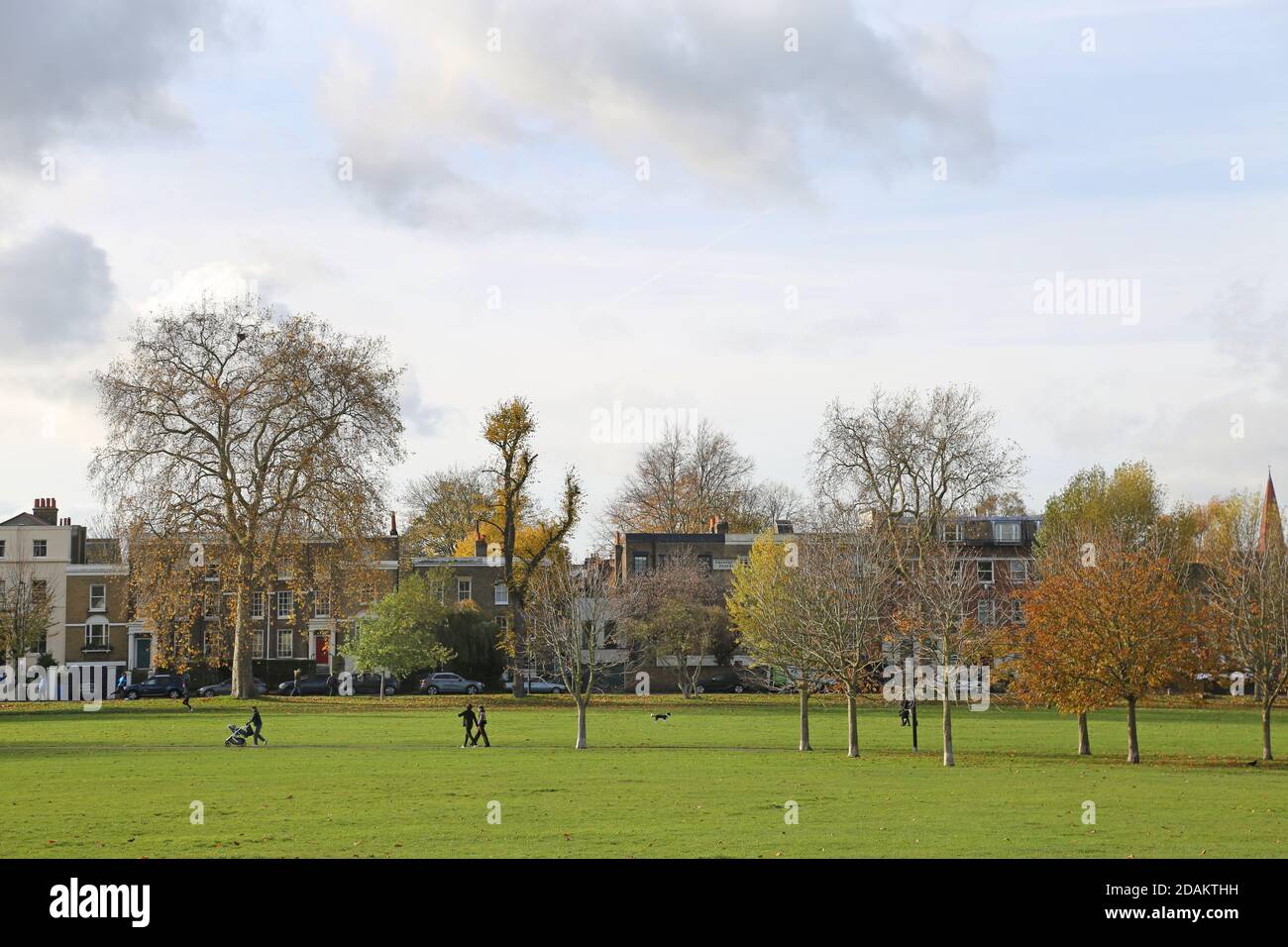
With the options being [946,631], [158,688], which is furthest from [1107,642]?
[158,688]

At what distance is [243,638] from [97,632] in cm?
3464

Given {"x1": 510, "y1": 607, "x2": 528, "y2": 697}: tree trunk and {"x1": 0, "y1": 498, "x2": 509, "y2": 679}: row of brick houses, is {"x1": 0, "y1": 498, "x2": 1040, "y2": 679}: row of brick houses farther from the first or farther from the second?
{"x1": 510, "y1": 607, "x2": 528, "y2": 697}: tree trunk

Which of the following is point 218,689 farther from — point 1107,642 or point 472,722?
point 1107,642

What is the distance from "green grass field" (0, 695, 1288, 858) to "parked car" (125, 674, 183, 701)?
25.2 meters

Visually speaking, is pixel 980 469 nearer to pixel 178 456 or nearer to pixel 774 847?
pixel 178 456

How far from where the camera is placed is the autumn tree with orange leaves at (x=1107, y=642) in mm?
43656

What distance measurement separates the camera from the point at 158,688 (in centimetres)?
8181

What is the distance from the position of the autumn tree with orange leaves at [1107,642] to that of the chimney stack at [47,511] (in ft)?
263

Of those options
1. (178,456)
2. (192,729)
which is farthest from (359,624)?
(192,729)

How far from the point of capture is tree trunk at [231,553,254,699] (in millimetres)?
68375

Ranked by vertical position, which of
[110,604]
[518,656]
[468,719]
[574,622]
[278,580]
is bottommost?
[468,719]

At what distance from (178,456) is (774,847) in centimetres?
5303

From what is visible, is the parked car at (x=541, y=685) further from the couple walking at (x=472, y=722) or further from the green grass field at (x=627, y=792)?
the couple walking at (x=472, y=722)

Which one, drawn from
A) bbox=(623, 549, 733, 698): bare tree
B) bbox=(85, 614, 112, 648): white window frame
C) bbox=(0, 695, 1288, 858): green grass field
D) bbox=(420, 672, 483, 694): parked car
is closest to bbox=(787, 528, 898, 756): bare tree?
bbox=(0, 695, 1288, 858): green grass field
